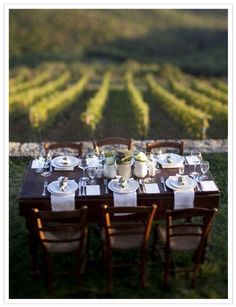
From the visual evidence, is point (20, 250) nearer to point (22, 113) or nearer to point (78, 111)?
point (22, 113)

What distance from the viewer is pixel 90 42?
105ft

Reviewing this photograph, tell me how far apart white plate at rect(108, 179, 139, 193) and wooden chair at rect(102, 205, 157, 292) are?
0.25m

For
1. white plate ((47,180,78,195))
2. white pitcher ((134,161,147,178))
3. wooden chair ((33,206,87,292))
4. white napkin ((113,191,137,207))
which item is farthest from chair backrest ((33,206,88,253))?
white pitcher ((134,161,147,178))

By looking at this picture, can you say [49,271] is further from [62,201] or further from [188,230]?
[188,230]

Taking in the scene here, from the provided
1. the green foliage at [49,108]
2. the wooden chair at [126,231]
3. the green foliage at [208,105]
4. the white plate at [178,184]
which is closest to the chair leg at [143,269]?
the wooden chair at [126,231]

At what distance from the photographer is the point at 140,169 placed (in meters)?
4.80

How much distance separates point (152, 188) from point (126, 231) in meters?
0.57

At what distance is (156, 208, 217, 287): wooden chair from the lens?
3992 mm

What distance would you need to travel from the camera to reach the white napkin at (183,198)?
447 centimetres

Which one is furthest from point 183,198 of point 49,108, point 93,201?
point 49,108

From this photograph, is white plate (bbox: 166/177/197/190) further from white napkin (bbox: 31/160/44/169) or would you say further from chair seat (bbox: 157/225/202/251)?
white napkin (bbox: 31/160/44/169)

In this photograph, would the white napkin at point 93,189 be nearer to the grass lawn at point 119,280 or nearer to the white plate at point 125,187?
the white plate at point 125,187
